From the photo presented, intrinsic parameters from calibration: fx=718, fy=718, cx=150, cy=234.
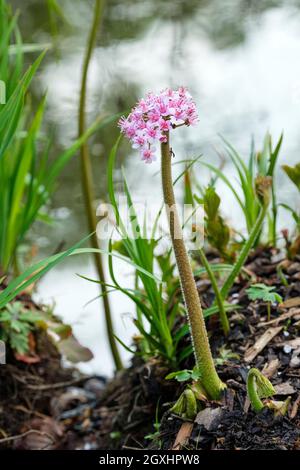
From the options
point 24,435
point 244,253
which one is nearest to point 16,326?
point 24,435

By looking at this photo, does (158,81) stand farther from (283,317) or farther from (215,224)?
(283,317)

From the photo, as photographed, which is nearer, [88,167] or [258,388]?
[258,388]

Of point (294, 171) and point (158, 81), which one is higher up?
point (158, 81)

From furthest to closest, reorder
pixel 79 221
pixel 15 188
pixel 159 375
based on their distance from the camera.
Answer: pixel 79 221 < pixel 15 188 < pixel 159 375

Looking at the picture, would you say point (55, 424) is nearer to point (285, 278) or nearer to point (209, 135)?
point (285, 278)

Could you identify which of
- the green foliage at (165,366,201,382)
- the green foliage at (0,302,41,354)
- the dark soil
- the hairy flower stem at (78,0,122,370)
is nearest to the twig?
the dark soil

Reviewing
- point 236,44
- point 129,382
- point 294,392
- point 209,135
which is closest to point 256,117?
point 209,135

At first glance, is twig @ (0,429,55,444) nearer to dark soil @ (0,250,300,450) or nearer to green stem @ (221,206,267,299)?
dark soil @ (0,250,300,450)
